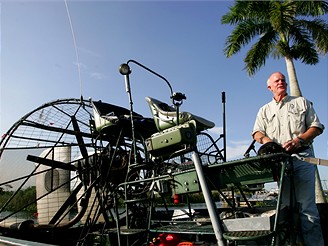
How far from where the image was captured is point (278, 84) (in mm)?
3084

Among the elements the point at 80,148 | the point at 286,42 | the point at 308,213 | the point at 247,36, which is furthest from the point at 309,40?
the point at 308,213

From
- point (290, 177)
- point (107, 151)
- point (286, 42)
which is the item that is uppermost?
point (286, 42)

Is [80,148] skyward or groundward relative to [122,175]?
skyward

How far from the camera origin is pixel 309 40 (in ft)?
55.3

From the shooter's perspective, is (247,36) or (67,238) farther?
(247,36)

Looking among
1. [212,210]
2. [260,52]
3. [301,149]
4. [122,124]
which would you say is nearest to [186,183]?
[212,210]

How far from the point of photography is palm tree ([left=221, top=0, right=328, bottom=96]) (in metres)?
16.3

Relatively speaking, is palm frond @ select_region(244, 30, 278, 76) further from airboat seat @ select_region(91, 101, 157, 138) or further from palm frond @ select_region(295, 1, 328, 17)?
airboat seat @ select_region(91, 101, 157, 138)

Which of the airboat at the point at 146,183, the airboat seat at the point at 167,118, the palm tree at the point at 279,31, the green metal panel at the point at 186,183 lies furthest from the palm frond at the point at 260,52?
the green metal panel at the point at 186,183

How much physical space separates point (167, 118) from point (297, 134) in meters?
1.34

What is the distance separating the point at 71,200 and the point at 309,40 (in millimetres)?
16062

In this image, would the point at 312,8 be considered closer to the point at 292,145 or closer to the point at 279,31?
the point at 279,31

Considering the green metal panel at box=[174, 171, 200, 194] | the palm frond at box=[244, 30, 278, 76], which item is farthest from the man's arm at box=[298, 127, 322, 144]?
the palm frond at box=[244, 30, 278, 76]

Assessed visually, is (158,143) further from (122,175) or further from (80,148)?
(80,148)
